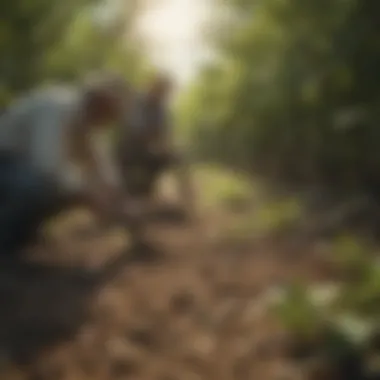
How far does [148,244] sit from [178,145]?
0.38 ft

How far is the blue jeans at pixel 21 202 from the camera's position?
0.75 meters

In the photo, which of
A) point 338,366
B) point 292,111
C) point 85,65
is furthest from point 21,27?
point 338,366

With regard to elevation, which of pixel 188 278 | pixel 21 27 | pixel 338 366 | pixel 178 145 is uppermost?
pixel 21 27

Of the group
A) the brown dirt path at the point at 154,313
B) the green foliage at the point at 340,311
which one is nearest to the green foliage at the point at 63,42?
the brown dirt path at the point at 154,313

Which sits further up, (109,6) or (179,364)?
(109,6)

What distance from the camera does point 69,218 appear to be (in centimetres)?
76

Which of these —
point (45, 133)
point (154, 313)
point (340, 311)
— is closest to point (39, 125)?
point (45, 133)

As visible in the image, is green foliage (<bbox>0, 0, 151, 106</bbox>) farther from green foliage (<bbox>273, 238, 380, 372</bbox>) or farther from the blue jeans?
green foliage (<bbox>273, 238, 380, 372</bbox>)

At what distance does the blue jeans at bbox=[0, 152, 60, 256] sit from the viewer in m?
0.75

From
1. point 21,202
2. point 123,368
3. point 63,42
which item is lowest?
point 123,368

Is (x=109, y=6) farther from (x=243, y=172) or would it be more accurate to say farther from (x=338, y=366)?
(x=338, y=366)

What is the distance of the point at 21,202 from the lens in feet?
2.51

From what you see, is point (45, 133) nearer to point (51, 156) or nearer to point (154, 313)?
point (51, 156)

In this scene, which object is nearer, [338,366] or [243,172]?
[338,366]
